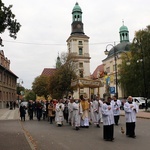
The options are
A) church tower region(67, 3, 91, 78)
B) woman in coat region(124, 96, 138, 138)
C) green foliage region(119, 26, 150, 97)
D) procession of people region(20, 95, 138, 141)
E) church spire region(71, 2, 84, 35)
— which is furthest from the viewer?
church tower region(67, 3, 91, 78)

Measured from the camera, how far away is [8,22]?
12852mm

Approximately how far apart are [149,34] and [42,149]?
139ft

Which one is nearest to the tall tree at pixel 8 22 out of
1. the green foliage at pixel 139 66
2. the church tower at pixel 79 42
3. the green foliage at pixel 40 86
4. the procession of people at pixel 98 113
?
the procession of people at pixel 98 113

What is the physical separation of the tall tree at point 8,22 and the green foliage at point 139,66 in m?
36.4

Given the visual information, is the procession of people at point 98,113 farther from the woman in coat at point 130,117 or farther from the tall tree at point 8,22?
the tall tree at point 8,22

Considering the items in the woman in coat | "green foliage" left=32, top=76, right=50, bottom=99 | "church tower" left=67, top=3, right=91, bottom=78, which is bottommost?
the woman in coat

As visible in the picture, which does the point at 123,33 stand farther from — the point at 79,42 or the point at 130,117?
the point at 130,117

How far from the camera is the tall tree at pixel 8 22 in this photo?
12309 mm

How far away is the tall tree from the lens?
12.3 m

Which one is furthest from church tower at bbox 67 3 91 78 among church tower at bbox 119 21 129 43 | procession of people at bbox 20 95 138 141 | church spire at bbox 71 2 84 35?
procession of people at bbox 20 95 138 141

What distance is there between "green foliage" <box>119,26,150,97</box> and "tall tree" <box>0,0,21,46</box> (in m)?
36.4

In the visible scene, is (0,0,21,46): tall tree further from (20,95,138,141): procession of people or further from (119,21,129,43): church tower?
(119,21,129,43): church tower

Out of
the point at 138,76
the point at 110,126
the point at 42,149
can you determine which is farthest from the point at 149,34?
the point at 42,149

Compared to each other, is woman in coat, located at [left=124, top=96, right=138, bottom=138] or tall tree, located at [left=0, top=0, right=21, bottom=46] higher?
tall tree, located at [left=0, top=0, right=21, bottom=46]
